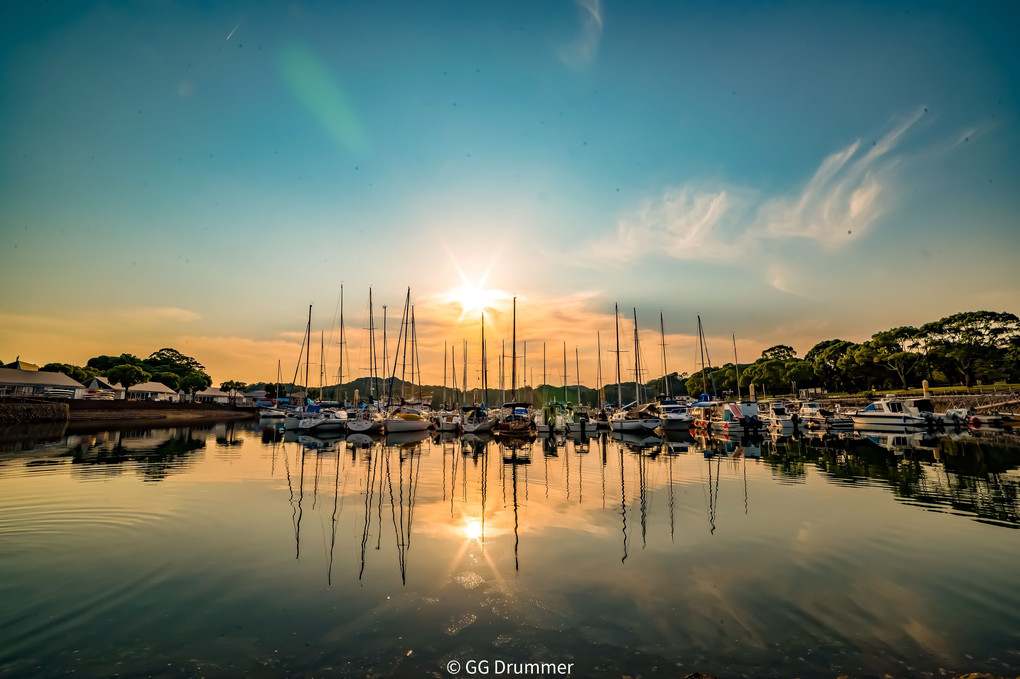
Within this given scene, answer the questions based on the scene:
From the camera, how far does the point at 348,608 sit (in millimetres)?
8664

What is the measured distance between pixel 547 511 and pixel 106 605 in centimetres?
1217

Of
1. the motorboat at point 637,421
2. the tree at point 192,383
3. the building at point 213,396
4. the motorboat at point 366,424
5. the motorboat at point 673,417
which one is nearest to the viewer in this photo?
the motorboat at point 366,424

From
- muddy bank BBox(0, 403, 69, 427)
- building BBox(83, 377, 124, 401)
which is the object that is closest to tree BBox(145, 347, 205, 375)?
building BBox(83, 377, 124, 401)

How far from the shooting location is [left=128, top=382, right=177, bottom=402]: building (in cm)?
10431

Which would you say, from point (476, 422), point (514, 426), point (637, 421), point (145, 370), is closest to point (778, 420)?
point (637, 421)

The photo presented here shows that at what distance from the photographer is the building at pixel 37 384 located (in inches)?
3081

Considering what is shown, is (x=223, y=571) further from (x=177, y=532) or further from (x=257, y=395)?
(x=257, y=395)

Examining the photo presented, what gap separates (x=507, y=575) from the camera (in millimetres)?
10555

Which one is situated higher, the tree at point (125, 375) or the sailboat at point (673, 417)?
the tree at point (125, 375)

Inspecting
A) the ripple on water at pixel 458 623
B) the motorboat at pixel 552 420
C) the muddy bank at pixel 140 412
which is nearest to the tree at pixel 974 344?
the motorboat at pixel 552 420

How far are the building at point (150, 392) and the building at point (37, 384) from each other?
49.1ft

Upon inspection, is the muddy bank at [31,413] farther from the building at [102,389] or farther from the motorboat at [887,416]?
the motorboat at [887,416]

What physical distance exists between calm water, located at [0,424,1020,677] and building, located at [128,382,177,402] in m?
99.1

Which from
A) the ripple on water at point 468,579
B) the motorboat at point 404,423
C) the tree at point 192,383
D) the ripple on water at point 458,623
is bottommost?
the ripple on water at point 468,579
